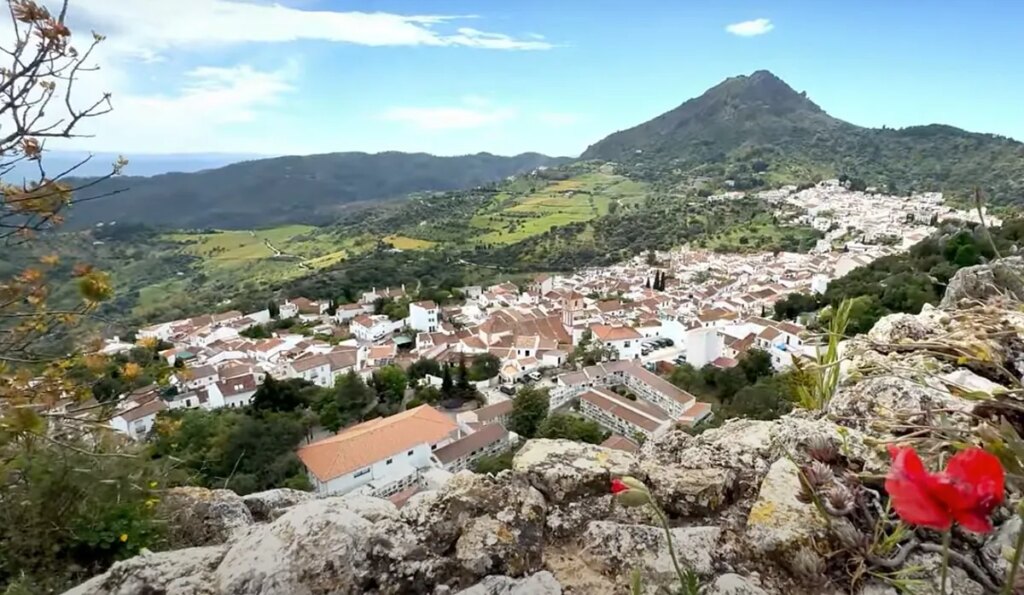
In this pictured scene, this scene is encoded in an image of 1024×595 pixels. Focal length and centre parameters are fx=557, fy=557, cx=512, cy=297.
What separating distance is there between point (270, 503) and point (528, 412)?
22.5 m

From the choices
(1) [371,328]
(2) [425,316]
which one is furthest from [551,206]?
(1) [371,328]

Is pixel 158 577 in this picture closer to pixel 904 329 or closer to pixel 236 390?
pixel 904 329

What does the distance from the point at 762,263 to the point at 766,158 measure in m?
85.7

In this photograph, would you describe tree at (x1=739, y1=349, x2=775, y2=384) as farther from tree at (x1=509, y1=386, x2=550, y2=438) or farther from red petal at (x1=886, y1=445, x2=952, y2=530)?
red petal at (x1=886, y1=445, x2=952, y2=530)

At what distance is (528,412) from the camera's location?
2605 cm

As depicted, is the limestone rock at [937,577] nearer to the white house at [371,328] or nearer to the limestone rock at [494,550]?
the limestone rock at [494,550]

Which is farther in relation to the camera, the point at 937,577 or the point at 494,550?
the point at 494,550

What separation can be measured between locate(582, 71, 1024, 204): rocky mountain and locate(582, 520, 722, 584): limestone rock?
318 ft

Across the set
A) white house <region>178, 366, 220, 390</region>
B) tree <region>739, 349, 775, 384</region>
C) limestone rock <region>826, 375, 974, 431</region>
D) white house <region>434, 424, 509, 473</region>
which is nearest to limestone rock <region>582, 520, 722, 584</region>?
limestone rock <region>826, 375, 974, 431</region>

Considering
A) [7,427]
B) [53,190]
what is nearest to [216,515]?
[7,427]

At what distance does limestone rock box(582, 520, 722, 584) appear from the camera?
2.12 metres

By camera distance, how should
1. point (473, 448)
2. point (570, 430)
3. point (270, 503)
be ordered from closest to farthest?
point (270, 503)
point (570, 430)
point (473, 448)

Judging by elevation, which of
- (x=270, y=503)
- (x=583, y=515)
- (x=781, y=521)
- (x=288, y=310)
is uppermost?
(x=781, y=521)

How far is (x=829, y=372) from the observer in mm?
3424
